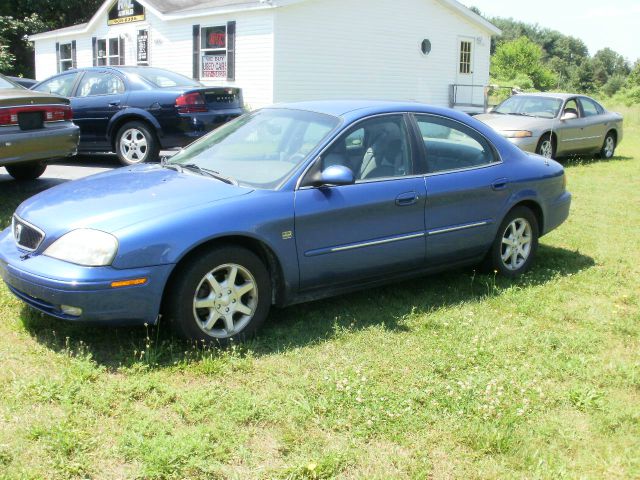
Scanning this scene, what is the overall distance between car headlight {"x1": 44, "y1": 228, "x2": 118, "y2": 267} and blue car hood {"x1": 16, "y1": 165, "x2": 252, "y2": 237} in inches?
2.2

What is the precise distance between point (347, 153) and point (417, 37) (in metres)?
18.1

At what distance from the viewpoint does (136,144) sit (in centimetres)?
1010

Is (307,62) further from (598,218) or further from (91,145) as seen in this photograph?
(598,218)

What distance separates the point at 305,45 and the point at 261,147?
14.3 meters

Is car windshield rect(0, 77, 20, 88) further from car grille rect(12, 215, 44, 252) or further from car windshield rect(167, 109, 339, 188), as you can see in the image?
car grille rect(12, 215, 44, 252)

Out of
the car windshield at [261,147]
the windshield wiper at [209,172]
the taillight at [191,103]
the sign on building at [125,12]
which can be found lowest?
the windshield wiper at [209,172]

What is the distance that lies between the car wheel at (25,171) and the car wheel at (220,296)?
18.2 ft

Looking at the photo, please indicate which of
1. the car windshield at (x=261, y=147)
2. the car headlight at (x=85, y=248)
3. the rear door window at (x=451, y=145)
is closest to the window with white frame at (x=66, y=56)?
the car windshield at (x=261, y=147)

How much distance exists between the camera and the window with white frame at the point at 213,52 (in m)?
19.3

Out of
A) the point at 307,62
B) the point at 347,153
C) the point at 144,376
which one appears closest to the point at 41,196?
the point at 144,376

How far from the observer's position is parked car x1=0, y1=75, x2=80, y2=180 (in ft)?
23.3

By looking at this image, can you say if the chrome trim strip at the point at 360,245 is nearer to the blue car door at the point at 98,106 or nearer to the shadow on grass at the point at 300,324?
the shadow on grass at the point at 300,324

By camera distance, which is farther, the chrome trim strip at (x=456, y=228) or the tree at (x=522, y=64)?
the tree at (x=522, y=64)

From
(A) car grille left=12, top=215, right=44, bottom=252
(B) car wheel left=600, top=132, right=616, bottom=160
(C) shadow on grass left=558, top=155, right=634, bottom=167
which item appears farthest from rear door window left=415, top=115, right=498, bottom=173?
(B) car wheel left=600, top=132, right=616, bottom=160
